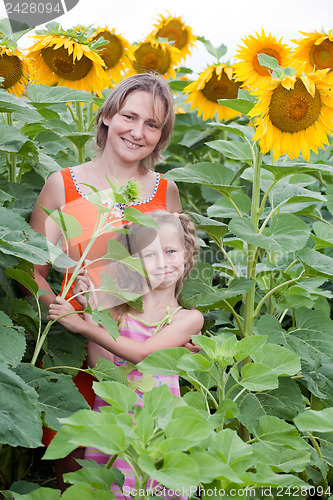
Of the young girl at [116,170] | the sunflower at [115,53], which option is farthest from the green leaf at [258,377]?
the sunflower at [115,53]

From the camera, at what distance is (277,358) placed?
1148 millimetres

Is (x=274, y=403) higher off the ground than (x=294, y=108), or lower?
lower

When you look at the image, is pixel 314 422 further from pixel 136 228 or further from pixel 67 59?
pixel 67 59

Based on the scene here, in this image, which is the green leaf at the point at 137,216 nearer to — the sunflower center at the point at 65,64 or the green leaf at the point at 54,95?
the green leaf at the point at 54,95

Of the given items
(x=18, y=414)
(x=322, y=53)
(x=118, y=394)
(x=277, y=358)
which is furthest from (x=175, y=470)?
(x=322, y=53)

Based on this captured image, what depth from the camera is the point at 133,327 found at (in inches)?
57.5

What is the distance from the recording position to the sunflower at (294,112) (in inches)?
58.6

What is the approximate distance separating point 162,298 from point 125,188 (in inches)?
14.4

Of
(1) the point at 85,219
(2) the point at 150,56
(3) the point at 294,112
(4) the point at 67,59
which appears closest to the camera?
(3) the point at 294,112

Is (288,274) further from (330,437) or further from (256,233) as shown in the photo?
(330,437)

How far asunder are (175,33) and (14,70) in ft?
4.86

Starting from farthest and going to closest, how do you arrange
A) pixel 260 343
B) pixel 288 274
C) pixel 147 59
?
pixel 147 59 < pixel 288 274 < pixel 260 343

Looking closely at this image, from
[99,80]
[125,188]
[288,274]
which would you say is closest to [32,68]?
[99,80]

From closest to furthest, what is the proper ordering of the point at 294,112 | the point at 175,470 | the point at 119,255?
the point at 175,470
the point at 119,255
the point at 294,112
